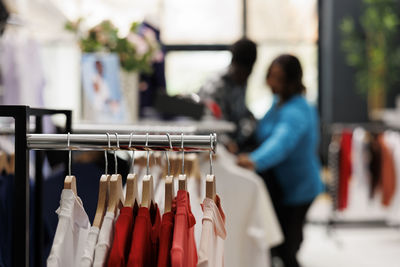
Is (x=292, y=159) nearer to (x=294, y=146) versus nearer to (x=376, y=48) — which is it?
(x=294, y=146)

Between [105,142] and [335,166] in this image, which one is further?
[335,166]

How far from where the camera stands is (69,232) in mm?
1103

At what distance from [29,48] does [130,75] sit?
2.36 ft

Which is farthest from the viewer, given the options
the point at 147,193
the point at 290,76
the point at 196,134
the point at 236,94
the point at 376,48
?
the point at 376,48

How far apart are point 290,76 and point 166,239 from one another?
6.76ft

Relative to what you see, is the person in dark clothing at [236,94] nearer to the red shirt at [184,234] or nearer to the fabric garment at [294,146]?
the fabric garment at [294,146]

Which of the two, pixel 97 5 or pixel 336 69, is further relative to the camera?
Result: pixel 336 69

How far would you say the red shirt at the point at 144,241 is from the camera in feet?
3.44

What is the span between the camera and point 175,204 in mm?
1176

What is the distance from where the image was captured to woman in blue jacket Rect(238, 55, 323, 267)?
2887 mm

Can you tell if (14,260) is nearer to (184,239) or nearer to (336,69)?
→ (184,239)

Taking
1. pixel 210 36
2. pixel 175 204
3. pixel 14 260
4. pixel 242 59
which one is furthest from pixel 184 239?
pixel 210 36

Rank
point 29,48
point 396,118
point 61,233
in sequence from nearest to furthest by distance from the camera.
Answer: point 61,233
point 29,48
point 396,118

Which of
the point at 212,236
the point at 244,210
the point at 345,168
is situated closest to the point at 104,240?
the point at 212,236
